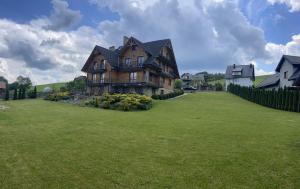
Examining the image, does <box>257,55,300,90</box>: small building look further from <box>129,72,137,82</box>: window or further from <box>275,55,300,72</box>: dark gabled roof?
<box>129,72,137,82</box>: window

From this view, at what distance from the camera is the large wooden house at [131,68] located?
36.4 meters

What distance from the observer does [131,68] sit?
3709 centimetres

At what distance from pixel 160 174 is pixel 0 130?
9077 mm

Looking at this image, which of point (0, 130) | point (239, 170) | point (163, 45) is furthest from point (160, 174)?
point (163, 45)

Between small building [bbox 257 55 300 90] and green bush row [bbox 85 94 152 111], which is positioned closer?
green bush row [bbox 85 94 152 111]

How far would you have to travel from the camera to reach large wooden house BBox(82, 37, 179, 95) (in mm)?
36375

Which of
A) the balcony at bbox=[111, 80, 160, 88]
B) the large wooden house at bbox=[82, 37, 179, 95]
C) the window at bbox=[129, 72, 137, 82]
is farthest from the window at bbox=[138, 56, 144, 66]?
the balcony at bbox=[111, 80, 160, 88]

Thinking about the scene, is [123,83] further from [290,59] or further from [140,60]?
[290,59]

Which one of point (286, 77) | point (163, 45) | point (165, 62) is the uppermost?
point (163, 45)

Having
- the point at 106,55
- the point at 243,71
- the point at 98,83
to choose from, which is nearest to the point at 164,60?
the point at 106,55

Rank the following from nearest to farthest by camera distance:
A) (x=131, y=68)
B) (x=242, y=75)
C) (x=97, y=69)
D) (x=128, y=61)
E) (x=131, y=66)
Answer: (x=131, y=68) < (x=131, y=66) < (x=128, y=61) < (x=97, y=69) < (x=242, y=75)

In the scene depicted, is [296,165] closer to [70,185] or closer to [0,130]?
[70,185]

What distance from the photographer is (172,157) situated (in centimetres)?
757

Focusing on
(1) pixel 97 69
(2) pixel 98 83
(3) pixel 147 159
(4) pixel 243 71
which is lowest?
(3) pixel 147 159
